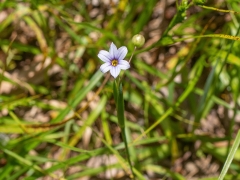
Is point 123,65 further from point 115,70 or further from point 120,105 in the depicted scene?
point 120,105

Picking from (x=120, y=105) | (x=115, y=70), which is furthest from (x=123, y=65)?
(x=120, y=105)

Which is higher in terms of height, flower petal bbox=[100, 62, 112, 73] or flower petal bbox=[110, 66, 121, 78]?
flower petal bbox=[100, 62, 112, 73]

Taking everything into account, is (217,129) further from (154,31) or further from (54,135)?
(54,135)

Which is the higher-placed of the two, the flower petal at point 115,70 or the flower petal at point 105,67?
the flower petal at point 105,67

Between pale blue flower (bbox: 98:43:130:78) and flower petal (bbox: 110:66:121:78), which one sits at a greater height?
pale blue flower (bbox: 98:43:130:78)

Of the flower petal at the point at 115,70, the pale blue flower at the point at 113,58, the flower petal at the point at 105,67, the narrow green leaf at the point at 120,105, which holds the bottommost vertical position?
the narrow green leaf at the point at 120,105

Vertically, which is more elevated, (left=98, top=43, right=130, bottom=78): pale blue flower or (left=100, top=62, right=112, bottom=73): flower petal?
(left=98, top=43, right=130, bottom=78): pale blue flower

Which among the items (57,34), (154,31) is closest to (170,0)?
(154,31)

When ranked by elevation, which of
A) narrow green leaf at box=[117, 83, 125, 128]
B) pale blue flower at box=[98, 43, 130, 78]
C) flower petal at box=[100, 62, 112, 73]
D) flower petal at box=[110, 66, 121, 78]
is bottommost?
narrow green leaf at box=[117, 83, 125, 128]

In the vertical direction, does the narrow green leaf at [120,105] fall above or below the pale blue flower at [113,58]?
below

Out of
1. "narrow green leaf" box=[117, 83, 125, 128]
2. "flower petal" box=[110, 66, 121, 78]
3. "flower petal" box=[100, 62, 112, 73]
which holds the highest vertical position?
"flower petal" box=[100, 62, 112, 73]

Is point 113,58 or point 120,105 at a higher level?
point 113,58
